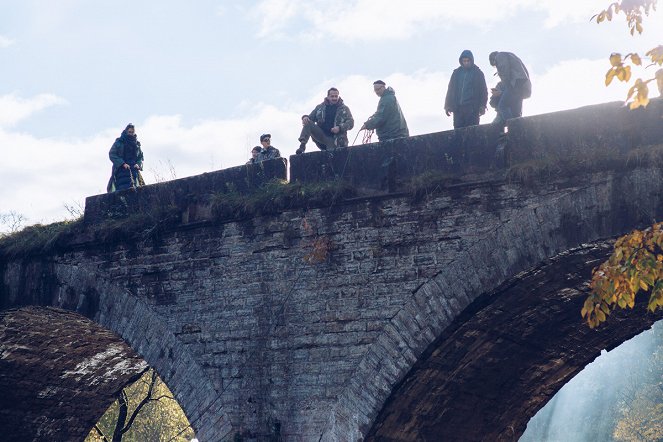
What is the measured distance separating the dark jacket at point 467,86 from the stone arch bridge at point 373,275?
3.26 ft

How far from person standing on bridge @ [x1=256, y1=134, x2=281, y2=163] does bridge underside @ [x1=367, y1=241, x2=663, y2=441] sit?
11.7ft

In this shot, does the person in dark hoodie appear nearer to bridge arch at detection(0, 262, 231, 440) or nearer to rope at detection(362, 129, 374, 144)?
rope at detection(362, 129, 374, 144)

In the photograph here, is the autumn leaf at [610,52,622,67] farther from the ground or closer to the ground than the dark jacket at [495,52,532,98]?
closer to the ground

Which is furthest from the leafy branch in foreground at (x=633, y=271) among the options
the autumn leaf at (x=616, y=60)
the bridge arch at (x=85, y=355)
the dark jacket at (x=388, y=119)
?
the bridge arch at (x=85, y=355)

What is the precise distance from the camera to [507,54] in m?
10.2

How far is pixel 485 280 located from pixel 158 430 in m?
16.0

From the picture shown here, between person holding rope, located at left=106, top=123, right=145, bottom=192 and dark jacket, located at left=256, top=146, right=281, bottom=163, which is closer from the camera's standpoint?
dark jacket, located at left=256, top=146, right=281, bottom=163

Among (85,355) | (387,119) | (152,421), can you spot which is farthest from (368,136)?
(152,421)

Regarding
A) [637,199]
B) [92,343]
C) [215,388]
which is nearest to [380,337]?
[215,388]

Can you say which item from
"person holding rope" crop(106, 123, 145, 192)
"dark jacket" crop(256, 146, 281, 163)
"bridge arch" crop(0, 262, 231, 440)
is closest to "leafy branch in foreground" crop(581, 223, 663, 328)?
"bridge arch" crop(0, 262, 231, 440)

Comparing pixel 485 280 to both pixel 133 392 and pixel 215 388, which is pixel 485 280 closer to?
pixel 215 388

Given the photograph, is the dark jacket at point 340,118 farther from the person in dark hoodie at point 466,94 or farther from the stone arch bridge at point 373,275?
the person in dark hoodie at point 466,94

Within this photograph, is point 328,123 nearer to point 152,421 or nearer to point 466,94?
point 466,94

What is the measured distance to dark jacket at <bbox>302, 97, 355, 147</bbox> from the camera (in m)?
11.2
